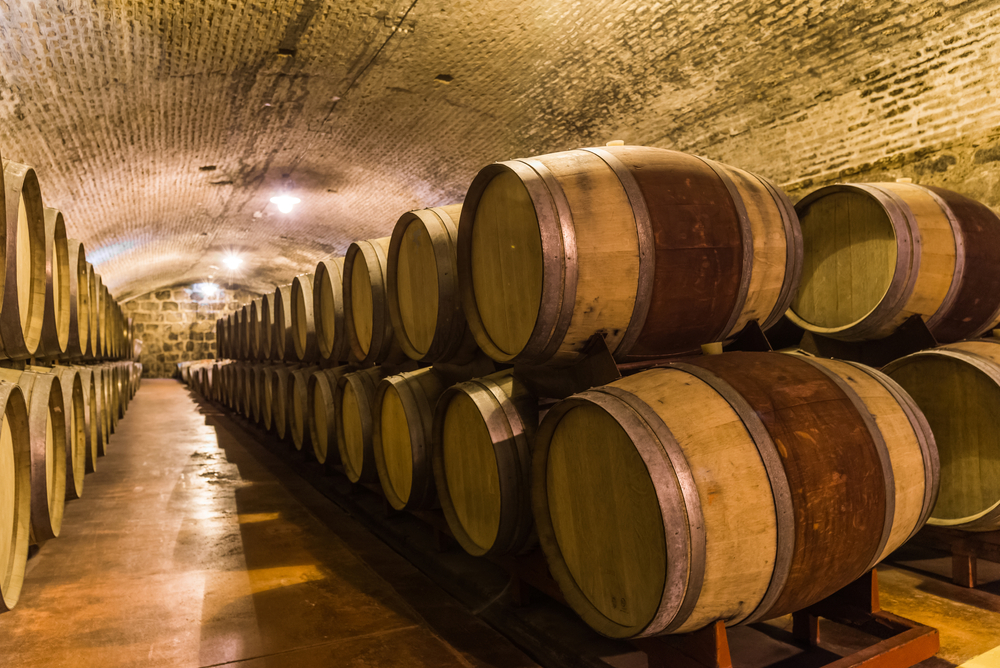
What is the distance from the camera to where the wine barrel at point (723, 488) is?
1423 millimetres

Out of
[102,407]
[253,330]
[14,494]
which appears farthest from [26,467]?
[253,330]

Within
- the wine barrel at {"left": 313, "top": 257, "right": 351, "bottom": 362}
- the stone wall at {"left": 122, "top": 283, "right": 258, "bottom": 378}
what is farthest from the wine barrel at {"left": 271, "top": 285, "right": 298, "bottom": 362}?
the stone wall at {"left": 122, "top": 283, "right": 258, "bottom": 378}

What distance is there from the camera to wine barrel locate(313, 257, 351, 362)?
4121 mm

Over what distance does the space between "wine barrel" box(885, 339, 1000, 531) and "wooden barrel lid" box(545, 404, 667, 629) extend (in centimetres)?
155

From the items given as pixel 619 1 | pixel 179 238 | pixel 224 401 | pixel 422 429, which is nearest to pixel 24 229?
pixel 422 429

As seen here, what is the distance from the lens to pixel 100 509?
4047 millimetres

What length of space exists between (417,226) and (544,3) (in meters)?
2.82

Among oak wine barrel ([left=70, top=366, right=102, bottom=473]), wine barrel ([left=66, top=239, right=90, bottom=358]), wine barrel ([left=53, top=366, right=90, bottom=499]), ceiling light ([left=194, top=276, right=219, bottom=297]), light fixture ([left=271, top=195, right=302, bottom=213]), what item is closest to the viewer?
wine barrel ([left=53, top=366, right=90, bottom=499])

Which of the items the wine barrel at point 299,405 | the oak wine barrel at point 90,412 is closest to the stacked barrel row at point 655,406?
the wine barrel at point 299,405

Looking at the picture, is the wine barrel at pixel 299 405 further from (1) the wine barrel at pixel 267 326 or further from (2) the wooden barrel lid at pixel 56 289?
(2) the wooden barrel lid at pixel 56 289

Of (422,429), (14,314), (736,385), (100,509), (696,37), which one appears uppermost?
(696,37)

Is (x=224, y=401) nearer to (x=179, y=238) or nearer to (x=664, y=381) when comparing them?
(x=179, y=238)

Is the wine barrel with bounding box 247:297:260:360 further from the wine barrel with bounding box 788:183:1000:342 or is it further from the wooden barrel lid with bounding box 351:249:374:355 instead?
the wine barrel with bounding box 788:183:1000:342

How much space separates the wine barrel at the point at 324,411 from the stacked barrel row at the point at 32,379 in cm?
139
